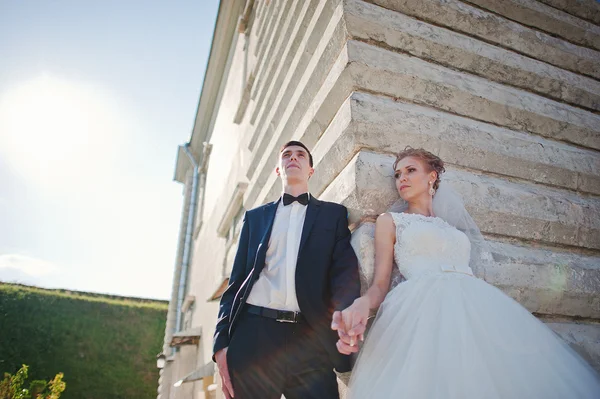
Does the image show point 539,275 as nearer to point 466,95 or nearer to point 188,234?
point 466,95

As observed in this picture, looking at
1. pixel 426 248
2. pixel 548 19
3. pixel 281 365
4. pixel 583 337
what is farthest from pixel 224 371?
pixel 548 19

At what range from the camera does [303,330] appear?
188cm

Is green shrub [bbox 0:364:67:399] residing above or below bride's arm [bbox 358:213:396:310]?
below

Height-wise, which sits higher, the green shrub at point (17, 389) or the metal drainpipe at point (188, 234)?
the metal drainpipe at point (188, 234)

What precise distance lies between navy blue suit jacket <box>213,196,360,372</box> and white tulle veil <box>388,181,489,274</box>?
0.45 m

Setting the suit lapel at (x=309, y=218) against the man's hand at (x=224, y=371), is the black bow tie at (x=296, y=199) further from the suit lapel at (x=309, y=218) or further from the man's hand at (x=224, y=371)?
the man's hand at (x=224, y=371)

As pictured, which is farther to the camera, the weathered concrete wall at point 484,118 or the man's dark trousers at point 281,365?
the weathered concrete wall at point 484,118

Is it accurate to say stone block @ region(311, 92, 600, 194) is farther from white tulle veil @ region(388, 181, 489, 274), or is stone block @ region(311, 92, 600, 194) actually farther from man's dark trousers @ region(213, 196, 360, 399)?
man's dark trousers @ region(213, 196, 360, 399)

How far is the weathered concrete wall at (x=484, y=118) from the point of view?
7.89 ft

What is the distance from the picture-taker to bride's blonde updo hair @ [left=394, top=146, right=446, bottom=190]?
230 cm

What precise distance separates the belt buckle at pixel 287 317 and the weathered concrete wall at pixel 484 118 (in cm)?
51

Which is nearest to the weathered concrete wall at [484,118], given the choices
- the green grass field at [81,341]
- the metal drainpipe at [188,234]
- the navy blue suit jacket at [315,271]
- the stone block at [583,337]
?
the stone block at [583,337]

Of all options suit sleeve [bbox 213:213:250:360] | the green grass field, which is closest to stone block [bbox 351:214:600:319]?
suit sleeve [bbox 213:213:250:360]

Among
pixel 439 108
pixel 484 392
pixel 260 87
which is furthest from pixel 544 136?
pixel 260 87
